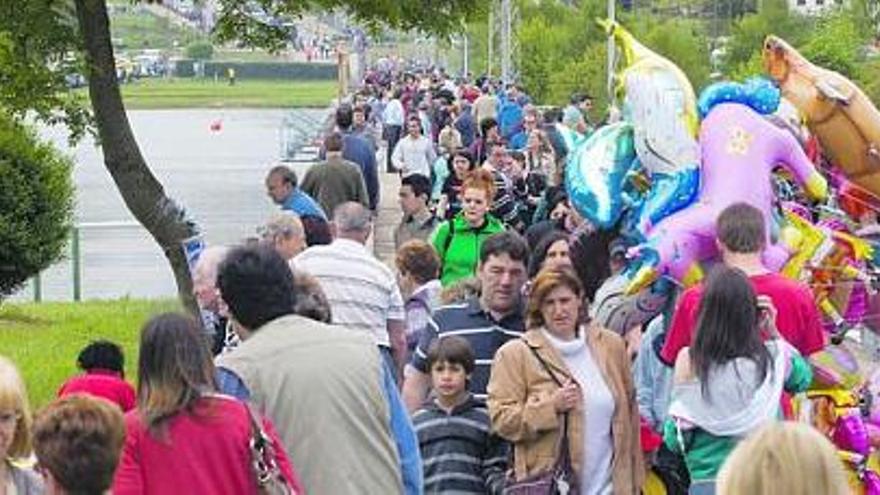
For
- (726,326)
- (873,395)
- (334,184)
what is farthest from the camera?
(334,184)

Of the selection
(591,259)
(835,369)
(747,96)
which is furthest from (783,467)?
(747,96)

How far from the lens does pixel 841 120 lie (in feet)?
41.5

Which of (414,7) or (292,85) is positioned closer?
(414,7)

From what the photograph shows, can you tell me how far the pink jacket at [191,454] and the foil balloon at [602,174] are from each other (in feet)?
18.7

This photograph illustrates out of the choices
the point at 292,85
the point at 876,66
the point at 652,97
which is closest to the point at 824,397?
the point at 652,97

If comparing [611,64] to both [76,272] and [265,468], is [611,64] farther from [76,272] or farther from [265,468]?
[265,468]

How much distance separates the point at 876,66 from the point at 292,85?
120 m

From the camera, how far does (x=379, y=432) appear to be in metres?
7.35

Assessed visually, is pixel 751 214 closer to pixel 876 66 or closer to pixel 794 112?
pixel 794 112

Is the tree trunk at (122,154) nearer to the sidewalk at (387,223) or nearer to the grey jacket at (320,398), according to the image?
the sidewalk at (387,223)

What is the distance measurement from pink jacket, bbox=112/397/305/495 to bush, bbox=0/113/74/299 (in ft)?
47.9

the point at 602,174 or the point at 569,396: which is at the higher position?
the point at 602,174

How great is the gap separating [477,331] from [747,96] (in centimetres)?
307

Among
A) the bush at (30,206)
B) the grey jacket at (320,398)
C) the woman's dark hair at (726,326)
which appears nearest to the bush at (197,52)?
A: the bush at (30,206)
